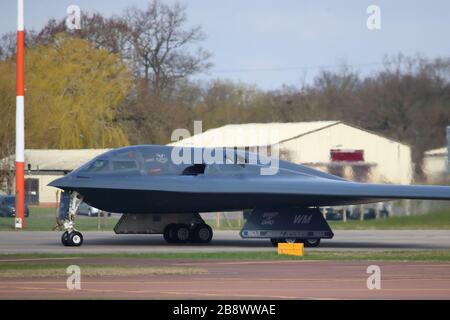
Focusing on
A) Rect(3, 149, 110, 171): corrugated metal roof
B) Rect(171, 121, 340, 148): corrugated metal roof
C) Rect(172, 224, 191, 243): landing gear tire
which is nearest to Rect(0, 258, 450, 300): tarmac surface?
Rect(172, 224, 191, 243): landing gear tire

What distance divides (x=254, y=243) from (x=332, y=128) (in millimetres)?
31613

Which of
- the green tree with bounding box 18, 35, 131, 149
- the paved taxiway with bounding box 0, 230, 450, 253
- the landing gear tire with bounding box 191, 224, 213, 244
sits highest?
the green tree with bounding box 18, 35, 131, 149

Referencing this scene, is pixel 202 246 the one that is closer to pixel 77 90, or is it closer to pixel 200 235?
pixel 200 235

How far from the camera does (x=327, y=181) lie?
87.0 ft

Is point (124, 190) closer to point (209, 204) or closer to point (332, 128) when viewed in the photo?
point (209, 204)

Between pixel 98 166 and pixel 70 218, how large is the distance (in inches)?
62.4

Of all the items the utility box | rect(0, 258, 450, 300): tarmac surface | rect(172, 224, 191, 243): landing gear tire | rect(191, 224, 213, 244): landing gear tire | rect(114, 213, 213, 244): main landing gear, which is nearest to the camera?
rect(0, 258, 450, 300): tarmac surface

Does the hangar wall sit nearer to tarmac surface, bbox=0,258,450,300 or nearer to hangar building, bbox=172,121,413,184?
hangar building, bbox=172,121,413,184

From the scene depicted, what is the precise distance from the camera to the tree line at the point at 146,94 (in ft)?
180

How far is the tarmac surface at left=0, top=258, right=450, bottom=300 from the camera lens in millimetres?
14586

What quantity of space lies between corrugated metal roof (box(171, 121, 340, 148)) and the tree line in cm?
374

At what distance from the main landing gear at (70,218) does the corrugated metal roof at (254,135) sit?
3105 centimetres

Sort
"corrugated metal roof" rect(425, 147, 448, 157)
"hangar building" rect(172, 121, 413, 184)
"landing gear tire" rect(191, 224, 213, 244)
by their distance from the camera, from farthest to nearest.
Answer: "hangar building" rect(172, 121, 413, 184) → "corrugated metal roof" rect(425, 147, 448, 157) → "landing gear tire" rect(191, 224, 213, 244)
